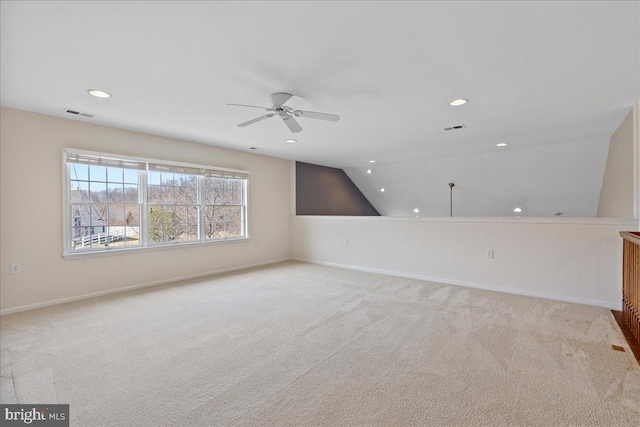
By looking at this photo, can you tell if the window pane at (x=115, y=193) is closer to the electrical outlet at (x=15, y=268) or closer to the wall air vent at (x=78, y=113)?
the wall air vent at (x=78, y=113)

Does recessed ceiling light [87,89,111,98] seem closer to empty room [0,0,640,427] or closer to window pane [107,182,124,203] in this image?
empty room [0,0,640,427]

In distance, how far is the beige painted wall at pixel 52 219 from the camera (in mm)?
3422

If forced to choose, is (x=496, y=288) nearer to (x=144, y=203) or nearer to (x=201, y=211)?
(x=201, y=211)

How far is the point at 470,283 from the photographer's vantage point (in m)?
4.60

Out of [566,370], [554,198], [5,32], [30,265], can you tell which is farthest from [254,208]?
[554,198]

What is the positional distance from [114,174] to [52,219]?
36.8 inches

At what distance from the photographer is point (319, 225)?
648cm

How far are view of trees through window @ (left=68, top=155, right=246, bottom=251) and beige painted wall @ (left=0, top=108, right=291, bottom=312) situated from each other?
207 mm

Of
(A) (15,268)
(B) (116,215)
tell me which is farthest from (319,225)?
(A) (15,268)

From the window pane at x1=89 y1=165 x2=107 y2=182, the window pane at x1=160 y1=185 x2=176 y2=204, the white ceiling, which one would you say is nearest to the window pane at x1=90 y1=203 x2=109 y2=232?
the window pane at x1=89 y1=165 x2=107 y2=182

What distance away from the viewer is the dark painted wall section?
24.0 ft

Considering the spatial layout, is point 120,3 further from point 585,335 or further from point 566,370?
point 585,335

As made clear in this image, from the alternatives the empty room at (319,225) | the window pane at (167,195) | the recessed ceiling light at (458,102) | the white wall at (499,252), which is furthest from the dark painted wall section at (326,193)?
the recessed ceiling light at (458,102)

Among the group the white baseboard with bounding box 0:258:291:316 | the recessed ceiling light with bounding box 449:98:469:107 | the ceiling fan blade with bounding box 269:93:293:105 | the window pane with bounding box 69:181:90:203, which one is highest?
the recessed ceiling light with bounding box 449:98:469:107
